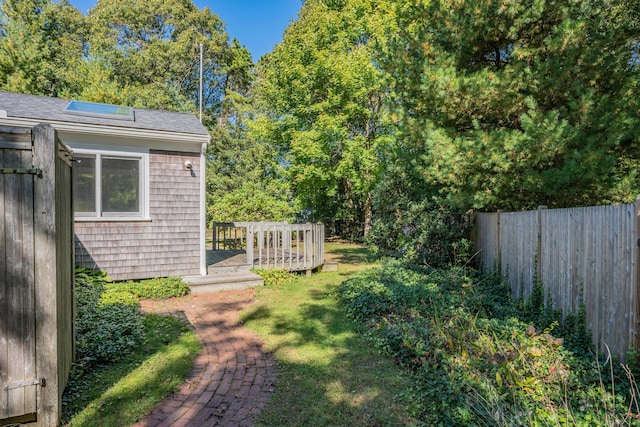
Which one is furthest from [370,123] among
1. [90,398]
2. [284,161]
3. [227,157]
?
[90,398]

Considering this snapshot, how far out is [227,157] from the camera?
61.6ft

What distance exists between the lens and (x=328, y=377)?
3.54 m

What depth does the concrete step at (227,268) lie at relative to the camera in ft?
25.9

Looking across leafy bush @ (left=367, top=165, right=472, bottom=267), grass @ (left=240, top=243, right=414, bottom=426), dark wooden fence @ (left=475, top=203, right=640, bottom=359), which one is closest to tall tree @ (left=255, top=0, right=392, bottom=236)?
leafy bush @ (left=367, top=165, right=472, bottom=267)

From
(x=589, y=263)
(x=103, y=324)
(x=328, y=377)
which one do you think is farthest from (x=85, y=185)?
(x=589, y=263)

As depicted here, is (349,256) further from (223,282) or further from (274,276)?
(223,282)

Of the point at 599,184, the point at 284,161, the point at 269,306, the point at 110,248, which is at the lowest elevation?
the point at 269,306

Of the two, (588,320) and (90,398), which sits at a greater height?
(588,320)

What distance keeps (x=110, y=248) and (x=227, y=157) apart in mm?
12523

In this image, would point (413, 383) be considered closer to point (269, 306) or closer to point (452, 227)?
point (269, 306)

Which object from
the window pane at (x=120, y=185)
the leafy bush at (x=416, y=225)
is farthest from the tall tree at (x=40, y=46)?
the leafy bush at (x=416, y=225)

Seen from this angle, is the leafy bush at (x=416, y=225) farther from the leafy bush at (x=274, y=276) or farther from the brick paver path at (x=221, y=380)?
the brick paver path at (x=221, y=380)

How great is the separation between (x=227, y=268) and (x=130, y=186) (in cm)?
276

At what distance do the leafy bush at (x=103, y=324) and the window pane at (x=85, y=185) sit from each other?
4.24ft
